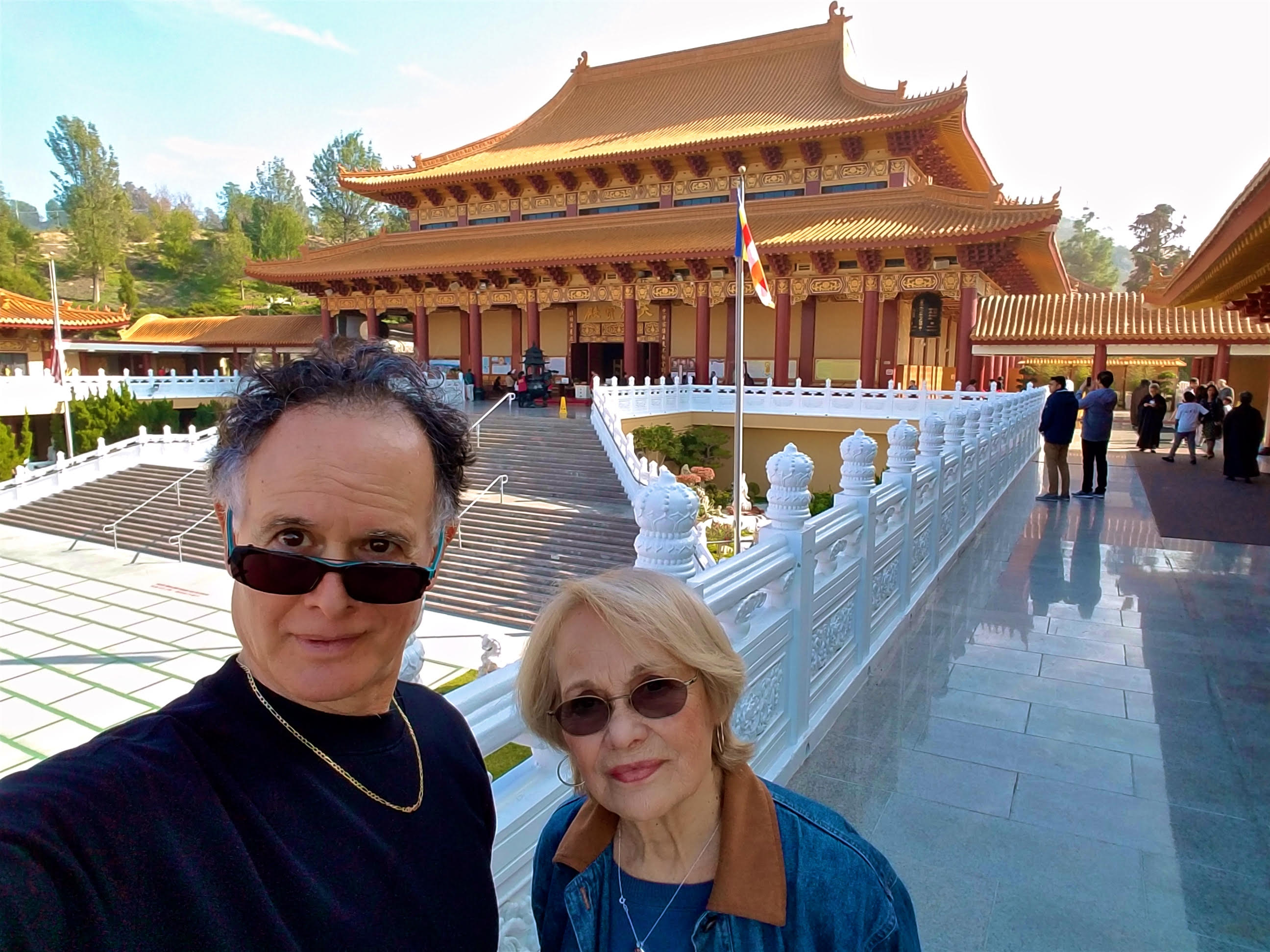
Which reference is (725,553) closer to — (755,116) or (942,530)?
(942,530)

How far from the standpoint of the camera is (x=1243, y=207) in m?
5.77

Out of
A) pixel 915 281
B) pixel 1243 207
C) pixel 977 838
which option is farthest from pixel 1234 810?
pixel 915 281

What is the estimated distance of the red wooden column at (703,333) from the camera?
70.1 ft

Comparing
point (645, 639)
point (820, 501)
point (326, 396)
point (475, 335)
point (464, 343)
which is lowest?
point (820, 501)

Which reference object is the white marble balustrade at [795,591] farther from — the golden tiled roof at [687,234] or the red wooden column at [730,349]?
the red wooden column at [730,349]

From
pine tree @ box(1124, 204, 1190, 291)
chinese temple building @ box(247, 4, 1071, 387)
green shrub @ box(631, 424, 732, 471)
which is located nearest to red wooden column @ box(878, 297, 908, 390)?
chinese temple building @ box(247, 4, 1071, 387)

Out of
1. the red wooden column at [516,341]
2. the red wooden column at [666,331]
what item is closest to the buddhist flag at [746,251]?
the red wooden column at [666,331]

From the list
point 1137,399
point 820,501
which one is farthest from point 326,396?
point 1137,399

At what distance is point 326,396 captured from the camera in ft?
3.80

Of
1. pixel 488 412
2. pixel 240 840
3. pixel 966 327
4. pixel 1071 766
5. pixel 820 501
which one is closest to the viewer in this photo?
pixel 240 840

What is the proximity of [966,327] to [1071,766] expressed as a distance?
17.2 m

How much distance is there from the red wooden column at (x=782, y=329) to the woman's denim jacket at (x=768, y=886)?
64.3ft

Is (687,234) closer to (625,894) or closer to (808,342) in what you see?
(808,342)

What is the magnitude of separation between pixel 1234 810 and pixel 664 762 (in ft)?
10.1
